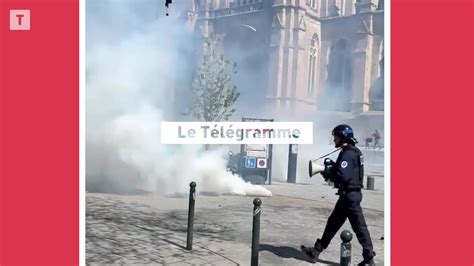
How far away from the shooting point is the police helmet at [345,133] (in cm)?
394

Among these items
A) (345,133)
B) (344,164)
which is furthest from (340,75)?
(344,164)

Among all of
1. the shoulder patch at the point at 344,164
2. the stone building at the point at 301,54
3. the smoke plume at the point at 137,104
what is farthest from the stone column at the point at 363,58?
the smoke plume at the point at 137,104

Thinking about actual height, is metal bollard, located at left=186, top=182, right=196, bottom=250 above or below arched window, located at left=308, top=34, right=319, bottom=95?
below

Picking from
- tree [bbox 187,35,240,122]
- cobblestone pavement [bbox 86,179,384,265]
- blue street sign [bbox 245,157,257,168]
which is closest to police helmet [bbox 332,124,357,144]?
cobblestone pavement [bbox 86,179,384,265]

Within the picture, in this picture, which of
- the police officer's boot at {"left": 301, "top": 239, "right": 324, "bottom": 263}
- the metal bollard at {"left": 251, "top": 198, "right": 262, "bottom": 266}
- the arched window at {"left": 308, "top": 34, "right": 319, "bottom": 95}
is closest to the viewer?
the metal bollard at {"left": 251, "top": 198, "right": 262, "bottom": 266}

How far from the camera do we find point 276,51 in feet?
13.2

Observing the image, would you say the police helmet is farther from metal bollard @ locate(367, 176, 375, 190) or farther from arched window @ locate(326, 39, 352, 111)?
metal bollard @ locate(367, 176, 375, 190)

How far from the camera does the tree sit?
395cm

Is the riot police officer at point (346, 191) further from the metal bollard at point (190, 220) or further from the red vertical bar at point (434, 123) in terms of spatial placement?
the metal bollard at point (190, 220)

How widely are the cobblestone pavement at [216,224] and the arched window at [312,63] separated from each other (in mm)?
892

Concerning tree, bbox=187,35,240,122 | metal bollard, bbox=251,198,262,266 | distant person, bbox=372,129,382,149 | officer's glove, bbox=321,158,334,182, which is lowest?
metal bollard, bbox=251,198,262,266
